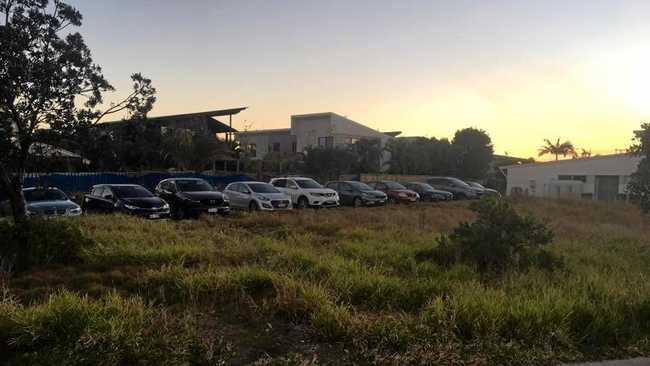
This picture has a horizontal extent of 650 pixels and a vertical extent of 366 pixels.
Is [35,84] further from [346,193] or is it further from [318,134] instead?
[318,134]

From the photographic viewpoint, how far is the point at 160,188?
2177 cm

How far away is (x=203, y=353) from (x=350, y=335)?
145 cm

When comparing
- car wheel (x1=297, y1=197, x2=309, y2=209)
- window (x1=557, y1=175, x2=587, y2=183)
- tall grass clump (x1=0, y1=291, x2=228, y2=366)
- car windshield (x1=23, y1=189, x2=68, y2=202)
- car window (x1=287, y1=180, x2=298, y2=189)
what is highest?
window (x1=557, y1=175, x2=587, y2=183)

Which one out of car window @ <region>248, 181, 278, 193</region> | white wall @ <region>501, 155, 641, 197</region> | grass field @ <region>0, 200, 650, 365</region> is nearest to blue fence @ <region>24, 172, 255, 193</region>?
car window @ <region>248, 181, 278, 193</region>

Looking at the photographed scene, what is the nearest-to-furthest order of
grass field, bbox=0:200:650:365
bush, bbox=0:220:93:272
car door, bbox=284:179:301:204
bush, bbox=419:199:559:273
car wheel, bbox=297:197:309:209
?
1. grass field, bbox=0:200:650:365
2. bush, bbox=0:220:93:272
3. bush, bbox=419:199:559:273
4. car wheel, bbox=297:197:309:209
5. car door, bbox=284:179:301:204

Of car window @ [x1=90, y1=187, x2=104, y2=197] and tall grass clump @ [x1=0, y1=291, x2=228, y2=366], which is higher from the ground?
car window @ [x1=90, y1=187, x2=104, y2=197]

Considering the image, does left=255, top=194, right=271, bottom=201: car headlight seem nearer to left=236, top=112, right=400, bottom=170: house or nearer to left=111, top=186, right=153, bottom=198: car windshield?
left=111, top=186, right=153, bottom=198: car windshield

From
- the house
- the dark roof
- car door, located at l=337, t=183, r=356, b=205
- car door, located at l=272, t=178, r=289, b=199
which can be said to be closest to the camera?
car door, located at l=272, t=178, r=289, b=199

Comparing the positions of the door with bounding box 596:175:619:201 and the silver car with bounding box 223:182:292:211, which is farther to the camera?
the door with bounding box 596:175:619:201

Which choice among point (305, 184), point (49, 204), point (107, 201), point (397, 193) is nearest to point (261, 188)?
point (305, 184)

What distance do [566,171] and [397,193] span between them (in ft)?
83.8

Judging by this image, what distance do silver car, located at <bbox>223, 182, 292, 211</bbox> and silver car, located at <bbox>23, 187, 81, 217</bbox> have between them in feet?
23.0

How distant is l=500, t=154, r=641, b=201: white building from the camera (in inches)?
1795

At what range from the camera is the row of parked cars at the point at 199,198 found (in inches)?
703
